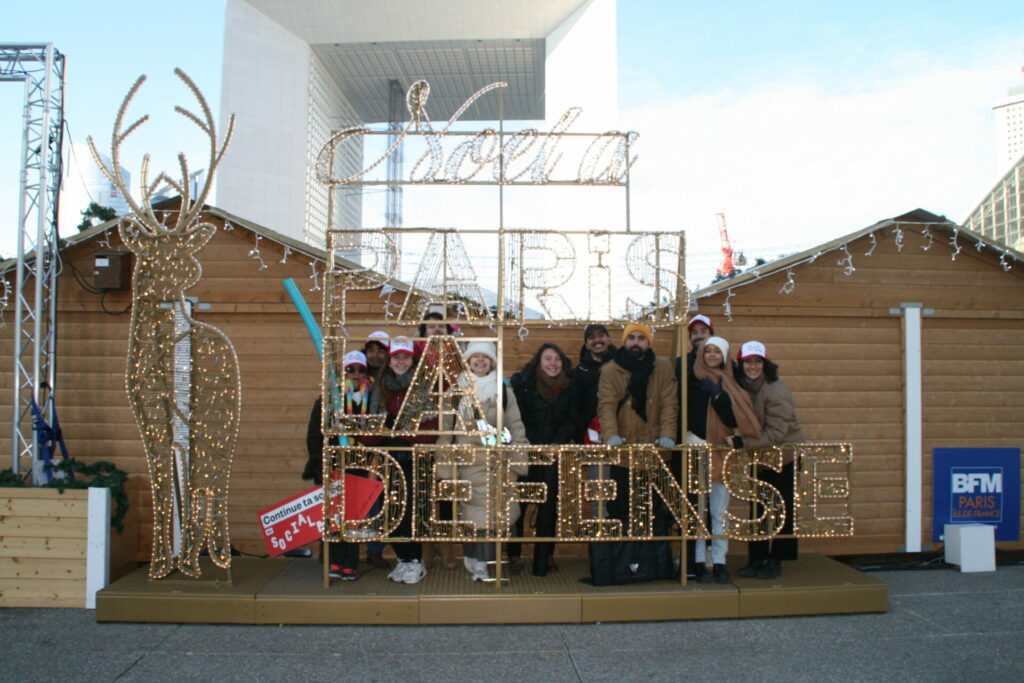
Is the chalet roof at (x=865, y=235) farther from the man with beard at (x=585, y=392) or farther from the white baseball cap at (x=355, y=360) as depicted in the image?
the white baseball cap at (x=355, y=360)

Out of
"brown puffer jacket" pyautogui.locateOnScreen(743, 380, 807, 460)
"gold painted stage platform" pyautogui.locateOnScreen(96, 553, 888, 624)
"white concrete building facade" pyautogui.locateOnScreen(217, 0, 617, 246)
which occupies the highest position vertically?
"white concrete building facade" pyautogui.locateOnScreen(217, 0, 617, 246)

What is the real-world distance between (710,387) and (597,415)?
2.67 feet

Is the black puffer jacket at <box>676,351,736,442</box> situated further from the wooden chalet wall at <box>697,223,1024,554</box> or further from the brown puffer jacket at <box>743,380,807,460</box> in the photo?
the wooden chalet wall at <box>697,223,1024,554</box>

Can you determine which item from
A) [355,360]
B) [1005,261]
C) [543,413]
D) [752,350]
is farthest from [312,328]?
[1005,261]

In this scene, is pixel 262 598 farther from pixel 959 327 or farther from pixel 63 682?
pixel 959 327

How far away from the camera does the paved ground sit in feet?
13.0

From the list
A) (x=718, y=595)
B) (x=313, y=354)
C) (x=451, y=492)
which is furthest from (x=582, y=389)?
(x=313, y=354)

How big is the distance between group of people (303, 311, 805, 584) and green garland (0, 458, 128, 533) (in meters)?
1.38

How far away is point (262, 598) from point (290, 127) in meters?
13.7

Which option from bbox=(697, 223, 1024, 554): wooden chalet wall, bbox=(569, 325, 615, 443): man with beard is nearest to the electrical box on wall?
bbox=(569, 325, 615, 443): man with beard

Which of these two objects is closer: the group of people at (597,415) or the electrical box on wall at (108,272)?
the group of people at (597,415)

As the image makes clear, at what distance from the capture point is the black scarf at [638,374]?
200 inches

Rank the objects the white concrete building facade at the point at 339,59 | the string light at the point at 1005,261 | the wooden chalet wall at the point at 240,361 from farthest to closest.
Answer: the white concrete building facade at the point at 339,59 < the string light at the point at 1005,261 < the wooden chalet wall at the point at 240,361

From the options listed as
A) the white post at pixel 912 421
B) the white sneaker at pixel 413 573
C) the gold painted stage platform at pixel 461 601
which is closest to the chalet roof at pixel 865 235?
the white post at pixel 912 421
